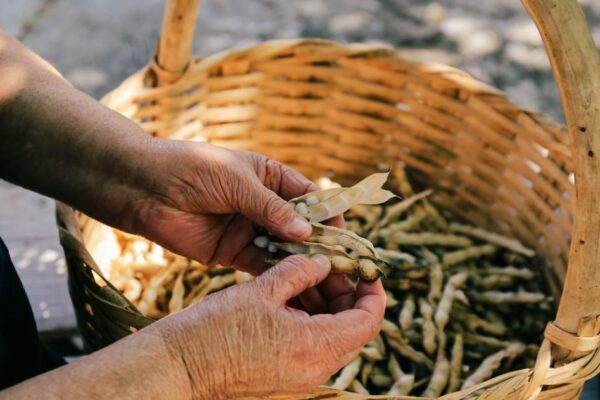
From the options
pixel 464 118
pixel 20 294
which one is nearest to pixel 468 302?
pixel 464 118

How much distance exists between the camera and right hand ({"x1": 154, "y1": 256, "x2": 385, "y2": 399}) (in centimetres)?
99

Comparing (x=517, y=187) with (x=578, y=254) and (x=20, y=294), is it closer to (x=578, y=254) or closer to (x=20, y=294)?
(x=578, y=254)

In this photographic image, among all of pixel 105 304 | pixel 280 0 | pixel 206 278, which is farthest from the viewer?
pixel 280 0

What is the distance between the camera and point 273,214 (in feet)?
3.96

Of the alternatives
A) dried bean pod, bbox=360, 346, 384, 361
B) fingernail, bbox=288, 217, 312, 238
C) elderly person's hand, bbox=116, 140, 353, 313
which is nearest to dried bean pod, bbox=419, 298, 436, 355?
dried bean pod, bbox=360, 346, 384, 361

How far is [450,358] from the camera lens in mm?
1631

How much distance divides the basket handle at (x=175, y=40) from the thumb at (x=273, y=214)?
0.52 m

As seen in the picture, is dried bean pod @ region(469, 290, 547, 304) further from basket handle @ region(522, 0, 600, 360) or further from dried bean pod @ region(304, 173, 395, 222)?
basket handle @ region(522, 0, 600, 360)

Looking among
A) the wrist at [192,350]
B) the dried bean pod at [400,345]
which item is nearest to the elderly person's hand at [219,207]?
the wrist at [192,350]

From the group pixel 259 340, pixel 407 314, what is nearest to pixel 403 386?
pixel 407 314

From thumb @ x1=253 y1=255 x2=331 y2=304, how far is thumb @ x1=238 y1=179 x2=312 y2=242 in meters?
0.09

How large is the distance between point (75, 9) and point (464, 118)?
1739mm

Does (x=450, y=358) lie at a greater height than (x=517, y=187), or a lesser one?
lesser

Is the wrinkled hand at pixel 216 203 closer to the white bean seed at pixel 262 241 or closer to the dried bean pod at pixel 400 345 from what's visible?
the white bean seed at pixel 262 241
